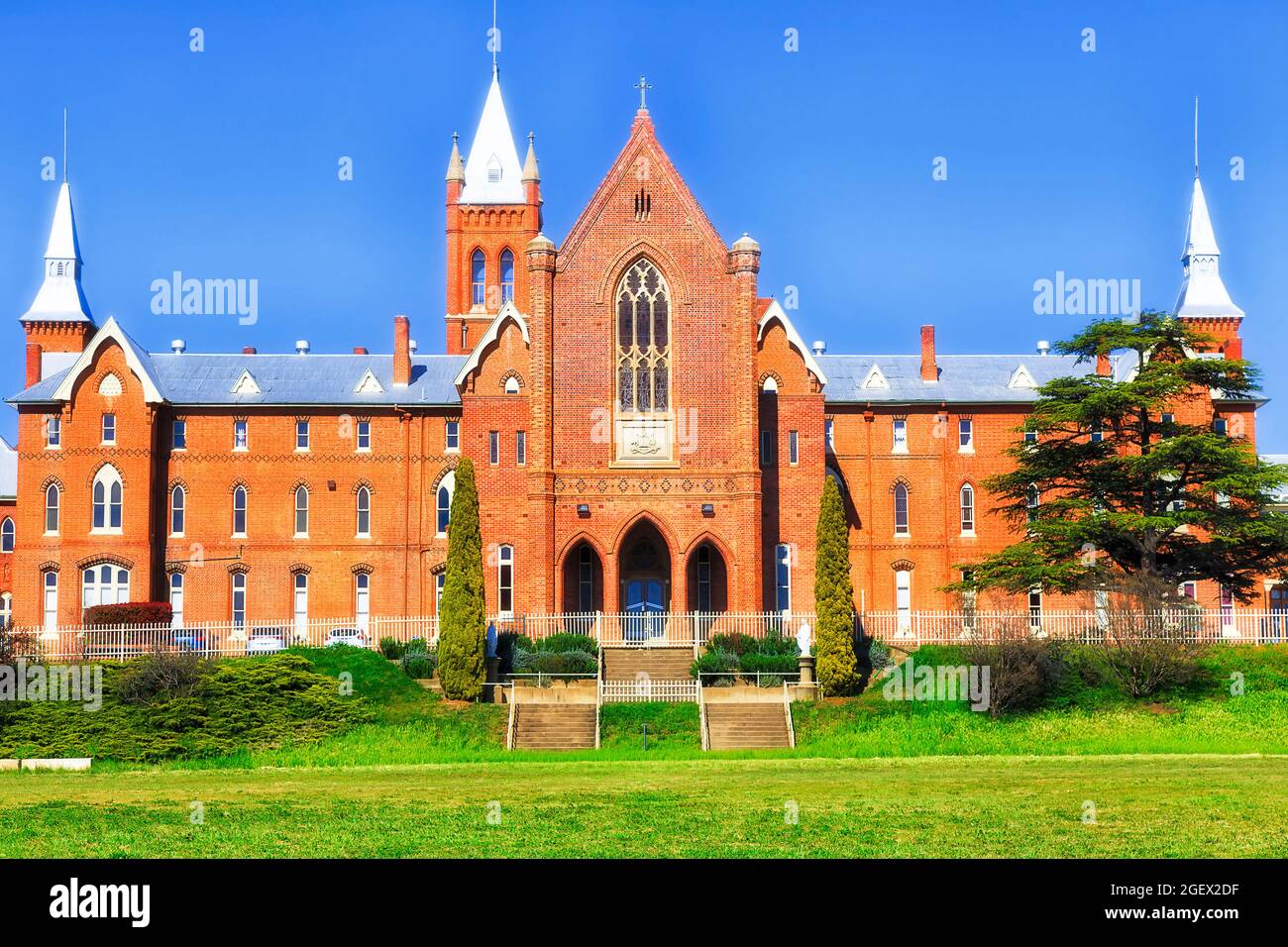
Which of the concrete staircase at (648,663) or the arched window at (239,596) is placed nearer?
the concrete staircase at (648,663)

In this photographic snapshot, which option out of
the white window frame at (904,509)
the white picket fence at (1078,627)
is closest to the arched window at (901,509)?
the white window frame at (904,509)

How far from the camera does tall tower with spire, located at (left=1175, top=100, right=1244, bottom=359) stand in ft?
211

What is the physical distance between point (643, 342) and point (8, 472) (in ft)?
108

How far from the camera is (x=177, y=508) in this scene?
191 feet

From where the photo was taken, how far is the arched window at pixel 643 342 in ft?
159

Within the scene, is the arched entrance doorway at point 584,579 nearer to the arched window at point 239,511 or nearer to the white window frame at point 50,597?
the arched window at point 239,511

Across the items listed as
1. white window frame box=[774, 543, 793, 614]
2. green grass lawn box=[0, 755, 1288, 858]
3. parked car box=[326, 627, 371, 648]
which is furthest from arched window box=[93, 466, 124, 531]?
green grass lawn box=[0, 755, 1288, 858]

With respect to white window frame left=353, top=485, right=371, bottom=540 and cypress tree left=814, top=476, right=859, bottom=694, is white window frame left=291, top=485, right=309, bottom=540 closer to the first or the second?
white window frame left=353, top=485, right=371, bottom=540

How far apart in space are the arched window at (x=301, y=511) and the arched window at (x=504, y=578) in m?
12.6

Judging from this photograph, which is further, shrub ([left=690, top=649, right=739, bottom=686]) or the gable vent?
the gable vent

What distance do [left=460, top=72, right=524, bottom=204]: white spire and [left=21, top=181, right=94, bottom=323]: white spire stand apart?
1756 cm

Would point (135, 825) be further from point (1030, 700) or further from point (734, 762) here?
point (1030, 700)

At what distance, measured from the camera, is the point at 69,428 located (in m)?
56.8

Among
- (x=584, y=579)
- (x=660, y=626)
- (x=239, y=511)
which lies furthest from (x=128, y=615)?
(x=660, y=626)
